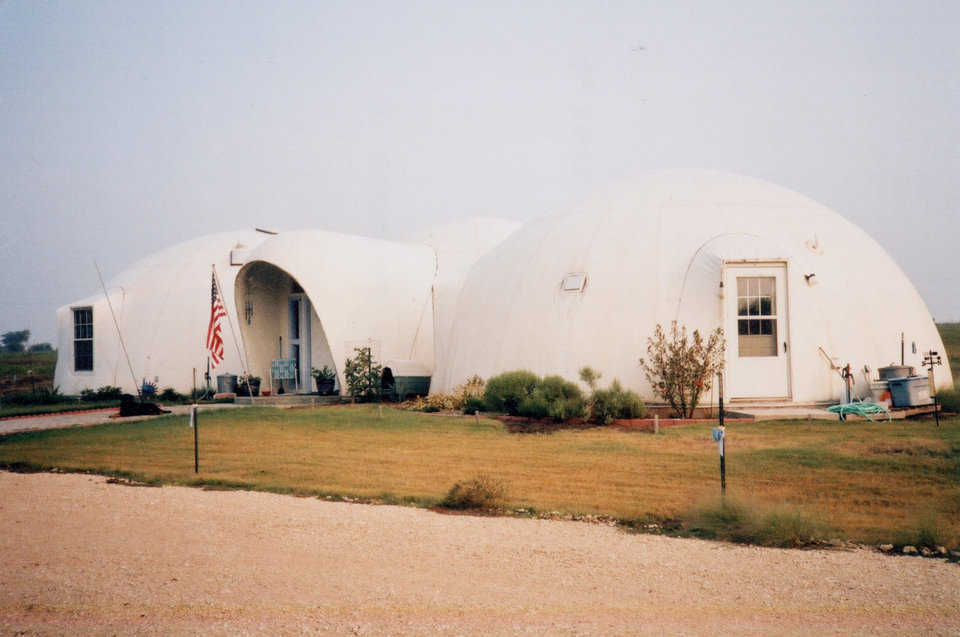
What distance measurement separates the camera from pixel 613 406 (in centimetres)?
1373

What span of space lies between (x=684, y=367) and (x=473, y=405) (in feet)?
14.6

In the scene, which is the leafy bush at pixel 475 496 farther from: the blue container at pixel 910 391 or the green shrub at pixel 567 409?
the blue container at pixel 910 391

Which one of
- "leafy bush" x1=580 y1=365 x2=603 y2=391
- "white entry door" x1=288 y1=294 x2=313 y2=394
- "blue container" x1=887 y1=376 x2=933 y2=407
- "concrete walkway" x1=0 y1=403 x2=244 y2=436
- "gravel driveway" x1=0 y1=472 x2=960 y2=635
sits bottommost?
"gravel driveway" x1=0 y1=472 x2=960 y2=635

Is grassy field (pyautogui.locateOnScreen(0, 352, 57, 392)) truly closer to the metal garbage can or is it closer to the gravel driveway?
the metal garbage can

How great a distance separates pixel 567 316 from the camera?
1639 centimetres

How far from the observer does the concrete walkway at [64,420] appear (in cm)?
1673

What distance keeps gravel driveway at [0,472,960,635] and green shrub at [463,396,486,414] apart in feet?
28.5

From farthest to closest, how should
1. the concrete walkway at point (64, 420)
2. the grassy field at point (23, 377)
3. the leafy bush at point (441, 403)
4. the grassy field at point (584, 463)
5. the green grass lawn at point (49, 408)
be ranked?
the grassy field at point (23, 377) → the green grass lawn at point (49, 408) → the leafy bush at point (441, 403) → the concrete walkway at point (64, 420) → the grassy field at point (584, 463)

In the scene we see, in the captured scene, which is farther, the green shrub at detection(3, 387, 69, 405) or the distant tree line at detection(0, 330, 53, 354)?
the distant tree line at detection(0, 330, 53, 354)

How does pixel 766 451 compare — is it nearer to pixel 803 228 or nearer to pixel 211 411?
pixel 803 228

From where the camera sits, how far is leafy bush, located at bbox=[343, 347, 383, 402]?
72.7 feet

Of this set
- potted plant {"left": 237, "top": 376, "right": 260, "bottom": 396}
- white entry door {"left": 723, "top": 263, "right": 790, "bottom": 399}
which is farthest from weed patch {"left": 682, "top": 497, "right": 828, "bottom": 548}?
potted plant {"left": 237, "top": 376, "right": 260, "bottom": 396}

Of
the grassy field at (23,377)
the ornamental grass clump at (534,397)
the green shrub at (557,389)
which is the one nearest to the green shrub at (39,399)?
the grassy field at (23,377)

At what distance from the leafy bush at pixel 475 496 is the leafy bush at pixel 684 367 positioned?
736 centimetres
